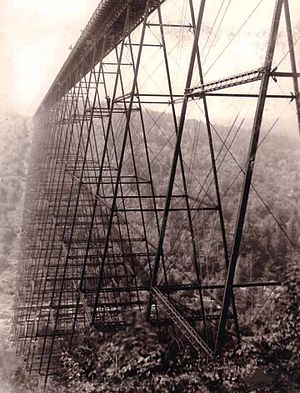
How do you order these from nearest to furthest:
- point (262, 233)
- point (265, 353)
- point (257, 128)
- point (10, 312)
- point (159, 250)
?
1. point (257, 128)
2. point (265, 353)
3. point (159, 250)
4. point (10, 312)
5. point (262, 233)

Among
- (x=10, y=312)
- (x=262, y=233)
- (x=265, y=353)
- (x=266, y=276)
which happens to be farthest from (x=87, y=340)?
(x=262, y=233)

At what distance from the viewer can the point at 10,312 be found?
837 inches

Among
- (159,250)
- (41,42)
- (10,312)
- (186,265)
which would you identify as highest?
(41,42)

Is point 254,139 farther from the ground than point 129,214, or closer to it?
farther from the ground

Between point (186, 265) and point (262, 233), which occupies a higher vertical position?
point (262, 233)

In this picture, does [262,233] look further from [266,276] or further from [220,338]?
[220,338]

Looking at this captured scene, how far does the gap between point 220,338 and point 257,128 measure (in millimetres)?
2033

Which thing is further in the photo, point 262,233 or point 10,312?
point 262,233

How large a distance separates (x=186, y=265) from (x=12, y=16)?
87.0 ft

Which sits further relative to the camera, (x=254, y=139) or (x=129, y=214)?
(x=129, y=214)

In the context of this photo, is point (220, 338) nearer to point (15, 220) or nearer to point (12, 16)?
point (15, 220)

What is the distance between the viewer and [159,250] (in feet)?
20.2

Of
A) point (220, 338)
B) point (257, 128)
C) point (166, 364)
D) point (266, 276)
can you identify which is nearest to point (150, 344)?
point (166, 364)

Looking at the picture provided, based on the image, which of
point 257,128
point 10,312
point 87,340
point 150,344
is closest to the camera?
point 257,128
